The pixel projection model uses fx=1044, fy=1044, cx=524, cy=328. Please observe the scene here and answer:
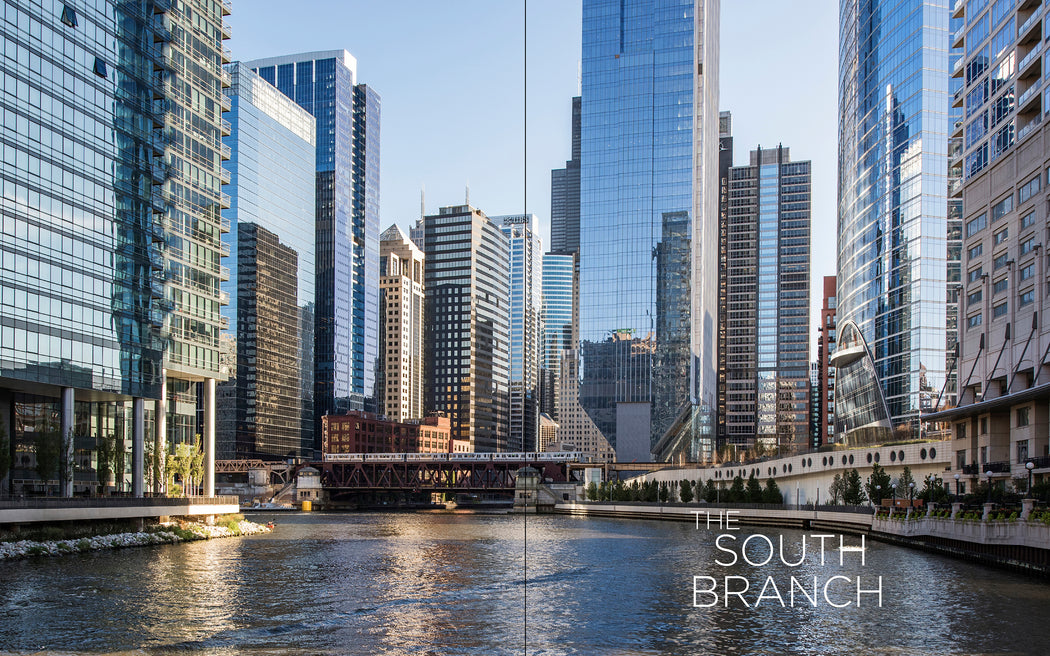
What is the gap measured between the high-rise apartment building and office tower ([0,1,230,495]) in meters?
75.2

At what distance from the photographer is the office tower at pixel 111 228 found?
83.3 metres

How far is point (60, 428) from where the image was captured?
89.8m

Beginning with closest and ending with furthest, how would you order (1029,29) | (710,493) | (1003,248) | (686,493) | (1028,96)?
(1028,96) < (1029,29) < (1003,248) < (710,493) < (686,493)

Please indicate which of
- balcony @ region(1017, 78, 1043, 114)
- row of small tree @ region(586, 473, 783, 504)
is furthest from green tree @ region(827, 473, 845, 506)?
balcony @ region(1017, 78, 1043, 114)

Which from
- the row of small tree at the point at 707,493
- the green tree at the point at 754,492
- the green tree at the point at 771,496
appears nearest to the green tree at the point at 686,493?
the row of small tree at the point at 707,493

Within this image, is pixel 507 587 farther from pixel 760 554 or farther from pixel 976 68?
pixel 976 68

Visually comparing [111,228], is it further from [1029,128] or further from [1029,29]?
[1029,29]

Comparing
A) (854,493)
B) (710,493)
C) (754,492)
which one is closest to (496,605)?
(854,493)

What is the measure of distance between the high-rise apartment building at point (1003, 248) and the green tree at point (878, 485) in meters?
9.28

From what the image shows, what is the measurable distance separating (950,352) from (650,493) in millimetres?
62356

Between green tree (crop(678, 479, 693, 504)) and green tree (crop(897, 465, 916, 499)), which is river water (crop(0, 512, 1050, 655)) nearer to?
green tree (crop(897, 465, 916, 499))

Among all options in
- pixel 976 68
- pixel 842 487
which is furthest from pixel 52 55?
pixel 842 487

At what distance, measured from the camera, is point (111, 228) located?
309ft

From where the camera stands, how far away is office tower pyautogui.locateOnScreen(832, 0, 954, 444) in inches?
5738
